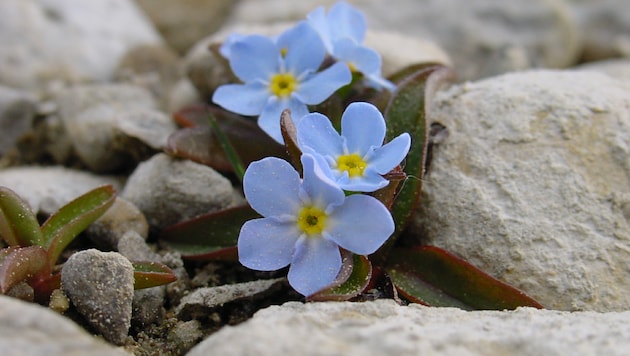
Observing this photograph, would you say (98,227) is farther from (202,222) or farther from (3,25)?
(3,25)

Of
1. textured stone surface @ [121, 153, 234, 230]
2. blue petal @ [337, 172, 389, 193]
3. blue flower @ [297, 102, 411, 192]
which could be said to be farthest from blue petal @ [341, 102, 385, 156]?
textured stone surface @ [121, 153, 234, 230]

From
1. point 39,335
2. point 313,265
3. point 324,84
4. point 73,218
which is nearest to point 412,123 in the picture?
point 324,84

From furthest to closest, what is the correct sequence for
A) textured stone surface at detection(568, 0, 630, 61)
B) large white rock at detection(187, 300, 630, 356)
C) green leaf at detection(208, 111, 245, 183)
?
textured stone surface at detection(568, 0, 630, 61) → green leaf at detection(208, 111, 245, 183) → large white rock at detection(187, 300, 630, 356)

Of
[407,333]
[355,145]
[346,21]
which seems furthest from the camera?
[346,21]

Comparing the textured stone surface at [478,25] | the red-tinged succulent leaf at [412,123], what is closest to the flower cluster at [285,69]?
the red-tinged succulent leaf at [412,123]

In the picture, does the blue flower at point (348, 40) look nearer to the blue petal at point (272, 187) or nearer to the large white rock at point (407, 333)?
the blue petal at point (272, 187)

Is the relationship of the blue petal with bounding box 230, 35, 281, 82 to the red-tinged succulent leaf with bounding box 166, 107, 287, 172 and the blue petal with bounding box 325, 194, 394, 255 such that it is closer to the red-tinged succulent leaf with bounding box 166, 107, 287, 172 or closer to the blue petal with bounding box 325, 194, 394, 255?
the red-tinged succulent leaf with bounding box 166, 107, 287, 172

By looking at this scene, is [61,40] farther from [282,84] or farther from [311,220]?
[311,220]
